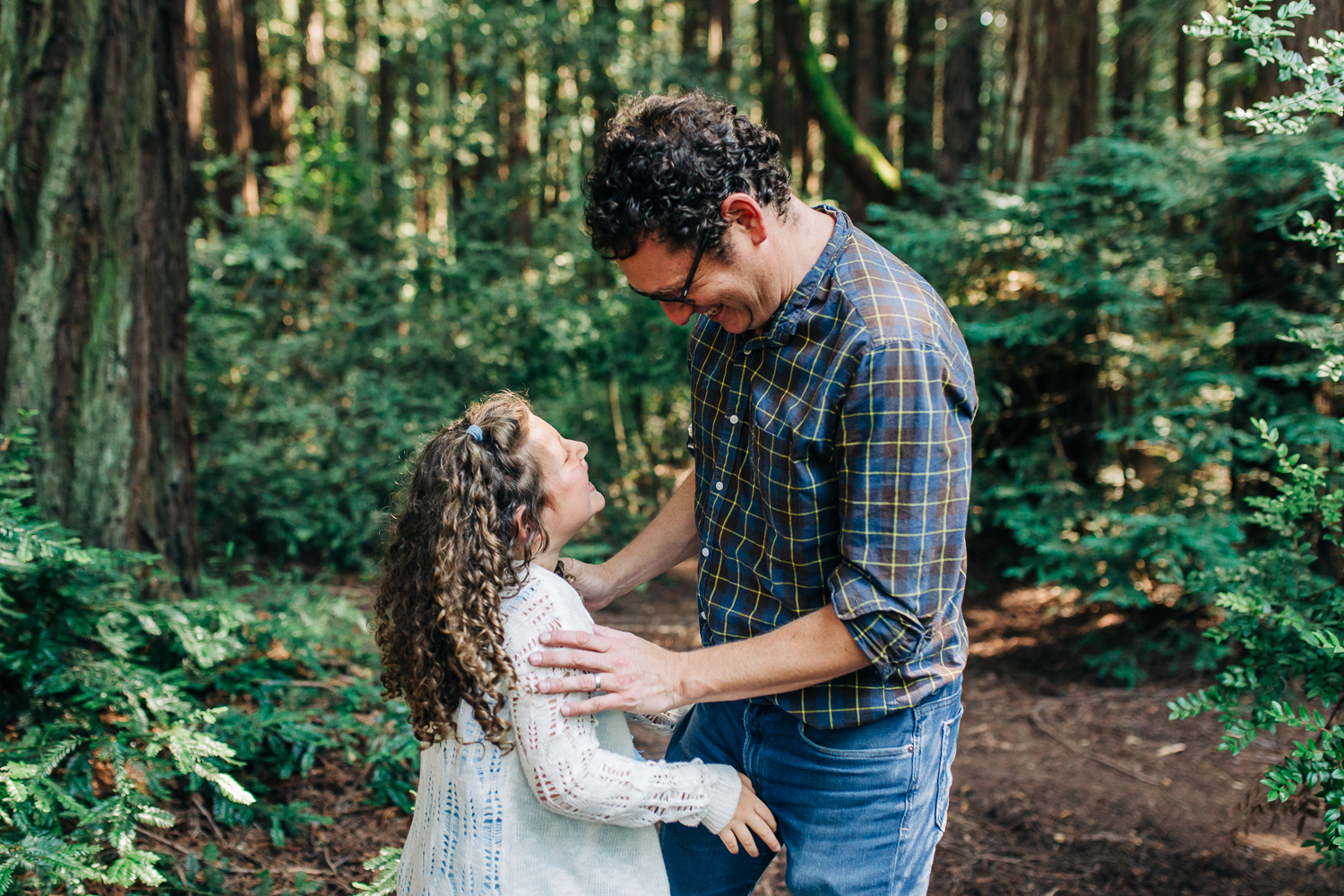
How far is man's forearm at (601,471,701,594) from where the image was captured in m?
2.07

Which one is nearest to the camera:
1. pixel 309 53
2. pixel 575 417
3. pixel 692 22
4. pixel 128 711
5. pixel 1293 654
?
pixel 1293 654

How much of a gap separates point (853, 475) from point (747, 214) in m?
0.50

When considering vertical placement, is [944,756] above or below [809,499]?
below

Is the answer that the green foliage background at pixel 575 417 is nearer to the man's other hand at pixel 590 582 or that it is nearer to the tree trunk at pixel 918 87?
the man's other hand at pixel 590 582

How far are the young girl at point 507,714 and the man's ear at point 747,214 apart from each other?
0.58 meters

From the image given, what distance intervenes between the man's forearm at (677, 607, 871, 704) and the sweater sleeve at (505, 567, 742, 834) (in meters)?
0.17

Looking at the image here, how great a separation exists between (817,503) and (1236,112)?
5.19 ft

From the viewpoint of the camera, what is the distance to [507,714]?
1592 mm

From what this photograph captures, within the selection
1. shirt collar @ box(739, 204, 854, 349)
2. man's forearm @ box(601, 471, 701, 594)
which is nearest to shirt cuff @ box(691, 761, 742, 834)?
man's forearm @ box(601, 471, 701, 594)

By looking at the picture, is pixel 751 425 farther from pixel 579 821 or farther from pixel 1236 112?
pixel 1236 112

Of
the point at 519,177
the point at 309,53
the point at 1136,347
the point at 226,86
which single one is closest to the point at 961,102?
the point at 1136,347

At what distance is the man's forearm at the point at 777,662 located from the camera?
1.49m

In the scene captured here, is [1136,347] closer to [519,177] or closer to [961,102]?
[961,102]

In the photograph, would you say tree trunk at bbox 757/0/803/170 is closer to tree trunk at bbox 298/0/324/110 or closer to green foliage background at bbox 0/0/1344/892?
green foliage background at bbox 0/0/1344/892
